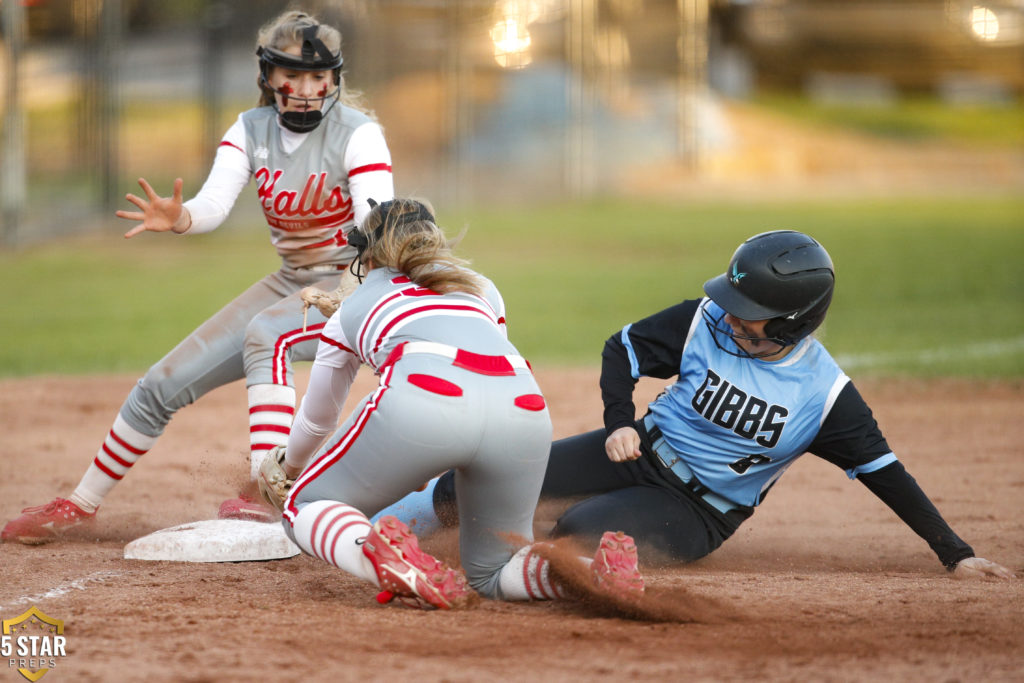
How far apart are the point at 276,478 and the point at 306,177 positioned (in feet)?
4.10

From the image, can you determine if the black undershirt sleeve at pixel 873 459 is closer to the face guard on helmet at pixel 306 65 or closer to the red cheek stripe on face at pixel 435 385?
the red cheek stripe on face at pixel 435 385

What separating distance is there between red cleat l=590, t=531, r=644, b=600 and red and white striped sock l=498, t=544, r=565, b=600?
0.71 feet

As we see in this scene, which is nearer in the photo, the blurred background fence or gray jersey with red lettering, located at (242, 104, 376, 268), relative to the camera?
gray jersey with red lettering, located at (242, 104, 376, 268)

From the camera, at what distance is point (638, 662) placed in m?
2.79

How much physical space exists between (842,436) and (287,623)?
6.18 feet

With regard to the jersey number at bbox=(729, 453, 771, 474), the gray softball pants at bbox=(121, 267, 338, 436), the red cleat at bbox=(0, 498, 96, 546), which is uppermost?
the gray softball pants at bbox=(121, 267, 338, 436)

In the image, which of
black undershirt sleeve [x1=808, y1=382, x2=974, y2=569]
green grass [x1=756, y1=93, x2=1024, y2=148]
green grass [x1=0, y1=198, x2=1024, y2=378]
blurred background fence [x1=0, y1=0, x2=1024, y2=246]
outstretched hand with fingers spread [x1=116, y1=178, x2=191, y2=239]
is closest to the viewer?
black undershirt sleeve [x1=808, y1=382, x2=974, y2=569]

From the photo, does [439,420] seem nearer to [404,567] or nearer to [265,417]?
[404,567]

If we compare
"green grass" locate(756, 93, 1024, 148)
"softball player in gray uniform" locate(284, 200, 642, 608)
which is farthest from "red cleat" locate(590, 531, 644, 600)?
"green grass" locate(756, 93, 1024, 148)

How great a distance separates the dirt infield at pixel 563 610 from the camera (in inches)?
108

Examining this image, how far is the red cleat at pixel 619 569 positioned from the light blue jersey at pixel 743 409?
806 millimetres

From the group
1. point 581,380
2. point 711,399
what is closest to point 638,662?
point 711,399

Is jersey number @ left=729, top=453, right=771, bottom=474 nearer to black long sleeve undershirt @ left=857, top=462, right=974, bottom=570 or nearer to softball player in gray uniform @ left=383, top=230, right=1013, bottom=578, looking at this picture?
softball player in gray uniform @ left=383, top=230, right=1013, bottom=578

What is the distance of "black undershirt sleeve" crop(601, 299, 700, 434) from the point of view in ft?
12.7
